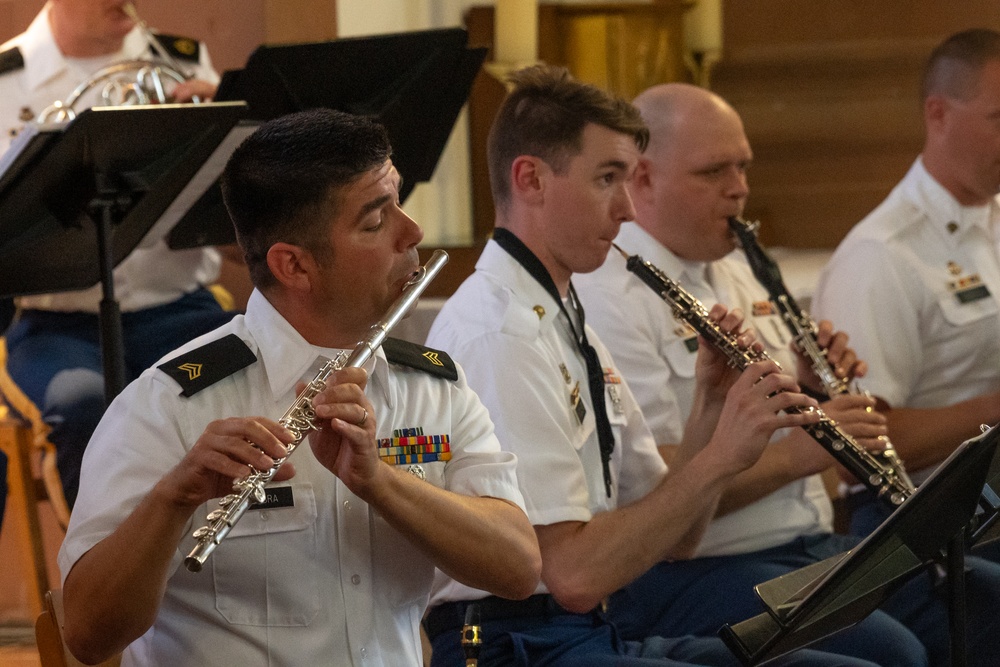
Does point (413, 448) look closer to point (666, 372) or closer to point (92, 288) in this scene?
point (666, 372)

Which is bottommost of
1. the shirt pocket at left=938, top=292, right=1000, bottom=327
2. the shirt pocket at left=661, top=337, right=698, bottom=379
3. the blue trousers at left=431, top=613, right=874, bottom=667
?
the blue trousers at left=431, top=613, right=874, bottom=667

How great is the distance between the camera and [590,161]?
2.57 meters

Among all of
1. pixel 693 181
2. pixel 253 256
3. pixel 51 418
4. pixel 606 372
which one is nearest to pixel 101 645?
pixel 253 256

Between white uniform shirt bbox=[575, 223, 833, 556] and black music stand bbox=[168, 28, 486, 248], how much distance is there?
1.77 ft

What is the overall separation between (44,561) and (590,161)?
168 cm

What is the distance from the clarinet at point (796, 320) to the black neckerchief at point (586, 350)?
2.02ft

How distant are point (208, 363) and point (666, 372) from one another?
4.35 ft

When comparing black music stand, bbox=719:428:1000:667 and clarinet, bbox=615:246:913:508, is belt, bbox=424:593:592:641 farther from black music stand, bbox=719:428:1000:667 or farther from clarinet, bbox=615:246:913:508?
clarinet, bbox=615:246:913:508

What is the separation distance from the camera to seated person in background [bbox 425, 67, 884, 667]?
2.24m

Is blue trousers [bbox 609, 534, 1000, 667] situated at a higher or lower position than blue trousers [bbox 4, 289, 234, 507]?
lower

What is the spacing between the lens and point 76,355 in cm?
316

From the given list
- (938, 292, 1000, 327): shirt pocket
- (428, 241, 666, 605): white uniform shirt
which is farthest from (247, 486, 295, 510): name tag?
(938, 292, 1000, 327): shirt pocket

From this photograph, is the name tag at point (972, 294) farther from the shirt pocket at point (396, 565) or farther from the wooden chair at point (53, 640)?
the wooden chair at point (53, 640)

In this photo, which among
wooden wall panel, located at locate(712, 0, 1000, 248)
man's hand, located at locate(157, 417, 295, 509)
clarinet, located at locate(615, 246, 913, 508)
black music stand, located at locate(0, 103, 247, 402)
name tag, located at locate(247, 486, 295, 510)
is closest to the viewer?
man's hand, located at locate(157, 417, 295, 509)
